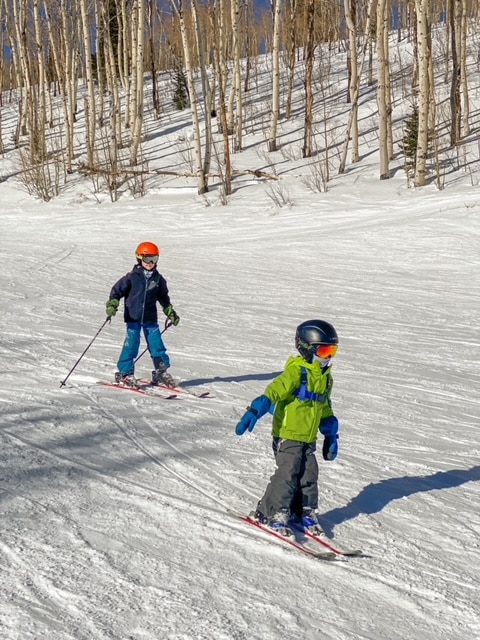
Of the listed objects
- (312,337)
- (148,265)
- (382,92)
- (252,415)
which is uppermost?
(382,92)

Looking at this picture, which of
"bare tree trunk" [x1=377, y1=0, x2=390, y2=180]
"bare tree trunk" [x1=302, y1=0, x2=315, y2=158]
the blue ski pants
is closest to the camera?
the blue ski pants

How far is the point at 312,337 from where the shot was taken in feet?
15.1

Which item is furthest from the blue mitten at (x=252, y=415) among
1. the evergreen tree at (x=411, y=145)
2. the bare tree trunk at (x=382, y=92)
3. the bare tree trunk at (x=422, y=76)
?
the evergreen tree at (x=411, y=145)

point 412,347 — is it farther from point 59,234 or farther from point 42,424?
point 59,234

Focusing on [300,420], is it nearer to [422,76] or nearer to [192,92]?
[422,76]

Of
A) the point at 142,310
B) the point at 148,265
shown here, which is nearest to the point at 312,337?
the point at 148,265

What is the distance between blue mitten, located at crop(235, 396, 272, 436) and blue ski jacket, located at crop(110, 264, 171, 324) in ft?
13.3

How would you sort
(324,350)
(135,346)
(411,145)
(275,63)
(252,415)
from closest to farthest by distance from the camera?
(252,415) < (324,350) < (135,346) < (411,145) < (275,63)

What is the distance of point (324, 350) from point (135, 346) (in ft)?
14.0

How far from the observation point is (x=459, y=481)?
20.7 feet

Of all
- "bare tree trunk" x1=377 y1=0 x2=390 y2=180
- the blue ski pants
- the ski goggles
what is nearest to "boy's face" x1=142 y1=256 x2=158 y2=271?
the ski goggles

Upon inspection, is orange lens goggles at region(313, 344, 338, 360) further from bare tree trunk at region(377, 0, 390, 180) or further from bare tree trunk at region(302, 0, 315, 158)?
bare tree trunk at region(302, 0, 315, 158)

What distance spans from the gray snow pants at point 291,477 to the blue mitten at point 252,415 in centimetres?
31

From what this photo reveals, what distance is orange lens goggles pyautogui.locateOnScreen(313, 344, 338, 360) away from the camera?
4625 mm
